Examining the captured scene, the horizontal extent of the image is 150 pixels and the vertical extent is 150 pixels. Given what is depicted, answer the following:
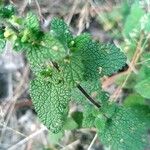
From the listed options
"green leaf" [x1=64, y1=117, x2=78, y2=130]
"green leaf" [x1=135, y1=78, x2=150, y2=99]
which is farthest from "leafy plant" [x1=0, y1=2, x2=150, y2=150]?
"green leaf" [x1=64, y1=117, x2=78, y2=130]

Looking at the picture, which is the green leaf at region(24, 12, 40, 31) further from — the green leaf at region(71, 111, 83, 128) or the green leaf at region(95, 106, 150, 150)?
the green leaf at region(71, 111, 83, 128)

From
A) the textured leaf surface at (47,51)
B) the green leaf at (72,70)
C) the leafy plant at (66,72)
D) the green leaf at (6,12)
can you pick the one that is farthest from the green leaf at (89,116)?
the green leaf at (6,12)

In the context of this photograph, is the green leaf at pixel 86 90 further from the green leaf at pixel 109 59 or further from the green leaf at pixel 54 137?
the green leaf at pixel 54 137

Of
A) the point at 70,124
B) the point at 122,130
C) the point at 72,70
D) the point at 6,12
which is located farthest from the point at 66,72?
the point at 70,124

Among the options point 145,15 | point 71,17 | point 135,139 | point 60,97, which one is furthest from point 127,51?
point 60,97

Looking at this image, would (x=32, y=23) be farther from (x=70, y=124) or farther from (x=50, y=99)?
(x=70, y=124)

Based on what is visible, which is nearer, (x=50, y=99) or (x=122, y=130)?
(x=50, y=99)

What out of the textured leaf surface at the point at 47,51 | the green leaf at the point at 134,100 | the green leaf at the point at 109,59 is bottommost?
the green leaf at the point at 134,100
